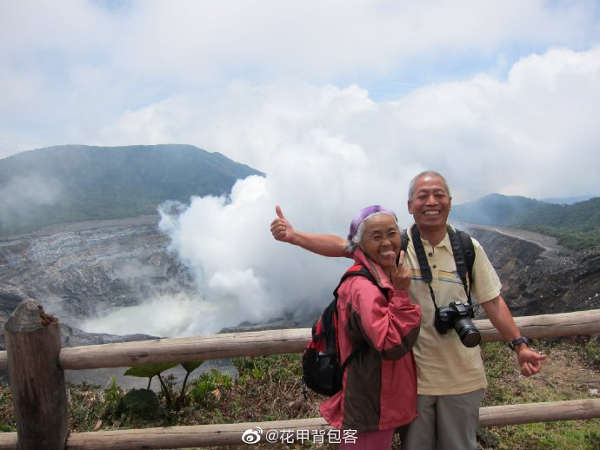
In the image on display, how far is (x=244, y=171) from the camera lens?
10412 cm

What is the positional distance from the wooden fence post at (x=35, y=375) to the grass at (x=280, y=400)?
5.13 feet

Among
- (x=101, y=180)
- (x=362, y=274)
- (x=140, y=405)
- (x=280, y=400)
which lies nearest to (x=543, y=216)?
(x=280, y=400)

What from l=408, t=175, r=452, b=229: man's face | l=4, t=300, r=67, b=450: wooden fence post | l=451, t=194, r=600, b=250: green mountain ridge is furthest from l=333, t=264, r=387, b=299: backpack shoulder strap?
l=451, t=194, r=600, b=250: green mountain ridge

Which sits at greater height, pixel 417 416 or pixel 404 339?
pixel 404 339

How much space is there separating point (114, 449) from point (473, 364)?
244 centimetres

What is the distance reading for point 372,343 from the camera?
1.83 m

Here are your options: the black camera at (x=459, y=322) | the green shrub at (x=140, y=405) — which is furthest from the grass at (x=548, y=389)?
the green shrub at (x=140, y=405)

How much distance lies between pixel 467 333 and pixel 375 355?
47cm

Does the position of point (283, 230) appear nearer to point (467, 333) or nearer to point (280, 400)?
point (467, 333)

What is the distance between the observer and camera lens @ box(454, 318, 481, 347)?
2.05 meters

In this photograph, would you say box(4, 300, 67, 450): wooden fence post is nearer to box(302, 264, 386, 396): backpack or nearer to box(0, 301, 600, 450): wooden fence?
box(0, 301, 600, 450): wooden fence

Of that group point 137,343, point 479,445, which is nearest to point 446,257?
point 137,343

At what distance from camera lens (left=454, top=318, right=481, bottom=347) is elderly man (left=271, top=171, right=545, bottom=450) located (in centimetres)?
11

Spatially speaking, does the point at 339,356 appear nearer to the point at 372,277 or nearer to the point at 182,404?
the point at 372,277
